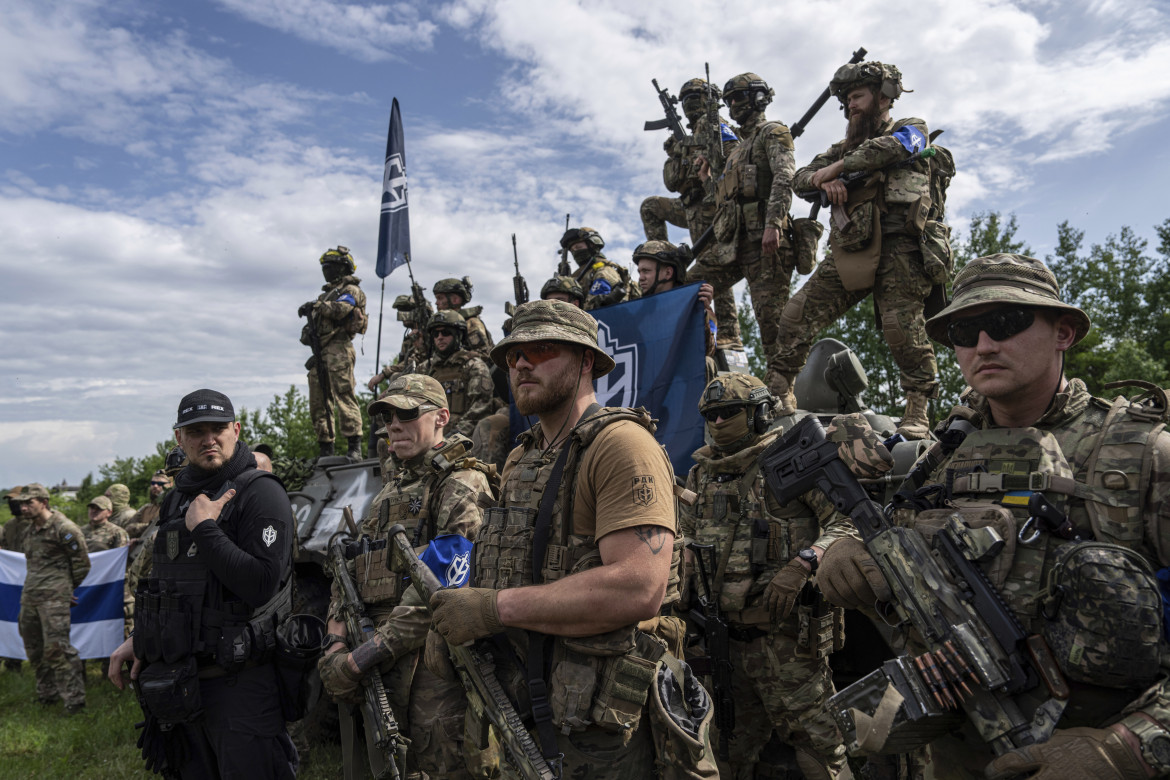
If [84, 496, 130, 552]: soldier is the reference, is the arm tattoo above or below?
above

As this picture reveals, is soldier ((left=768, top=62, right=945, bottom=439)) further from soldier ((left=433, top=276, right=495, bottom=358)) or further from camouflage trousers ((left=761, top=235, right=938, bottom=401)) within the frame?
soldier ((left=433, top=276, right=495, bottom=358))

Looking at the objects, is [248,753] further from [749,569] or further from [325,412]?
[325,412]

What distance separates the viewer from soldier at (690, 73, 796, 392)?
678 cm

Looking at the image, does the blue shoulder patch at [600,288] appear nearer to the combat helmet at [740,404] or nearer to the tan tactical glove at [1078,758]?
the combat helmet at [740,404]

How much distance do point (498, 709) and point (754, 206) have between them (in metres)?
5.51

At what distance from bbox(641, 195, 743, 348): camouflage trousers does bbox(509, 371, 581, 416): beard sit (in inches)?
191

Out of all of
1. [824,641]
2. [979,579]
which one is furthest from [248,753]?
[979,579]

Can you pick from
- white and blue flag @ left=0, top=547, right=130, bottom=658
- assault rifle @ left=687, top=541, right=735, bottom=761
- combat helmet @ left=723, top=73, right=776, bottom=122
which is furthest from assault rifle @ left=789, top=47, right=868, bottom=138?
white and blue flag @ left=0, top=547, right=130, bottom=658

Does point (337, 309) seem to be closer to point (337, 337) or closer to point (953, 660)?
point (337, 337)

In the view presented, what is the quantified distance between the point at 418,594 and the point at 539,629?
1.28 meters

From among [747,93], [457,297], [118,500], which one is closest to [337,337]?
[457,297]

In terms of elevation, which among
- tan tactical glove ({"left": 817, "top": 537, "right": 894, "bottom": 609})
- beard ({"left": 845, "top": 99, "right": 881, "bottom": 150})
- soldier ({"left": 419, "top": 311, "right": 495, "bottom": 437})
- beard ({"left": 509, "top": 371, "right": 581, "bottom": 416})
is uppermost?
beard ({"left": 845, "top": 99, "right": 881, "bottom": 150})

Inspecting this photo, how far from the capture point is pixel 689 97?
28.8 feet

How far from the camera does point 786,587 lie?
12.7ft
